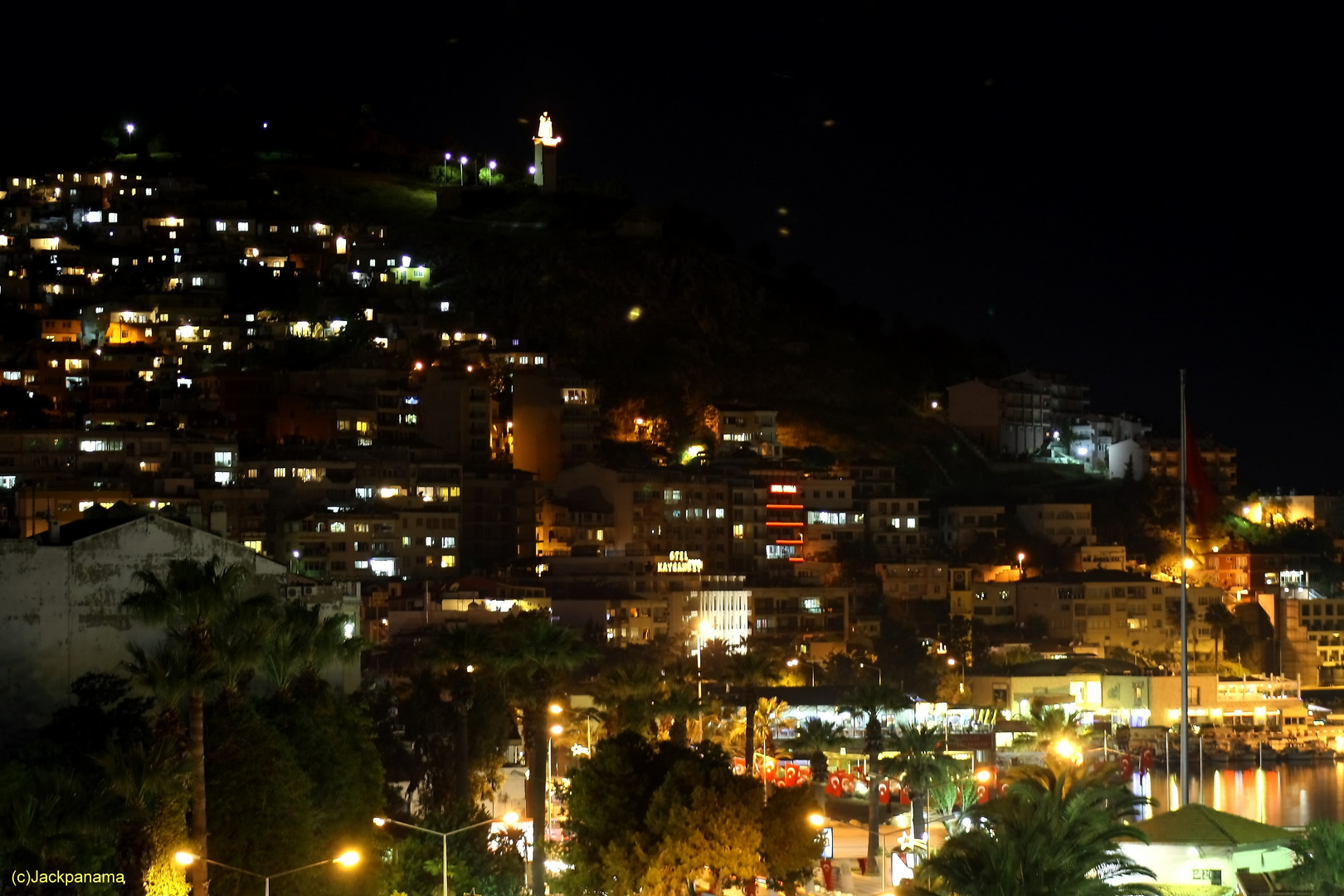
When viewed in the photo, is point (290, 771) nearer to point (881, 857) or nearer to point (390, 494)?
point (881, 857)

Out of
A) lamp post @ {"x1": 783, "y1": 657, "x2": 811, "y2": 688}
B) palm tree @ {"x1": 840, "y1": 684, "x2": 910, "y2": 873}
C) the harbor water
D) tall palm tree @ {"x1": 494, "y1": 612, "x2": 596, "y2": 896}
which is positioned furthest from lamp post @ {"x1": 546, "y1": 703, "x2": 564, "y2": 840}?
lamp post @ {"x1": 783, "y1": 657, "x2": 811, "y2": 688}

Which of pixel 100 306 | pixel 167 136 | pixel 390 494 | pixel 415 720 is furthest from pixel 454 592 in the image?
pixel 167 136

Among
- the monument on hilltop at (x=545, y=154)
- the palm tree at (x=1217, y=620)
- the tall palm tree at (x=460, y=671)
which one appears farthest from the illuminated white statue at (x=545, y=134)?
the tall palm tree at (x=460, y=671)

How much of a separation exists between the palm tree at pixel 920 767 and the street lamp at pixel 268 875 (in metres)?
18.3

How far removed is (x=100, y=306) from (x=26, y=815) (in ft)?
277

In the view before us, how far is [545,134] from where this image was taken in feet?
484

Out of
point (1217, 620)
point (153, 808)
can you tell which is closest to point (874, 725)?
point (153, 808)

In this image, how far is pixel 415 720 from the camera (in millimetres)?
51906

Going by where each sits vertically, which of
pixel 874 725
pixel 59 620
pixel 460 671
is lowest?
pixel 874 725

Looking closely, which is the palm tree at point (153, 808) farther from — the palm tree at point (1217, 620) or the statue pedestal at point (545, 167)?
the statue pedestal at point (545, 167)

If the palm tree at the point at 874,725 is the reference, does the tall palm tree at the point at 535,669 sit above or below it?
above

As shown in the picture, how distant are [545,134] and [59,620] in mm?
106508

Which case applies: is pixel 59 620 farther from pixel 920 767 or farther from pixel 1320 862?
pixel 1320 862

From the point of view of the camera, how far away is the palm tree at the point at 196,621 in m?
34.8
